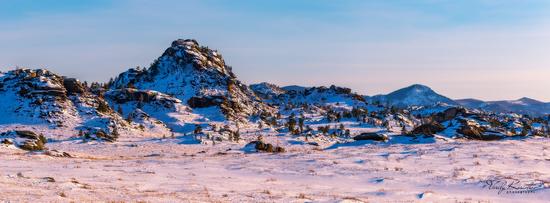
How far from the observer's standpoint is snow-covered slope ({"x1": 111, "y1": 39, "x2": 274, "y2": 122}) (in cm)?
10531

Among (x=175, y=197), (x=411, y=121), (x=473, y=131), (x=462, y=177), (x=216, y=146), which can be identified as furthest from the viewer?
(x=411, y=121)

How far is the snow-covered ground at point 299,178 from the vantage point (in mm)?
22922

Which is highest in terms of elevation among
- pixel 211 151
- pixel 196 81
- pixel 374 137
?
pixel 196 81

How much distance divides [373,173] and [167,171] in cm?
1567

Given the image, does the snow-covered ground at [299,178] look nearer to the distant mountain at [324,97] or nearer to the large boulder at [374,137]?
the large boulder at [374,137]

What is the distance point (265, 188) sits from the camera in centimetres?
2780

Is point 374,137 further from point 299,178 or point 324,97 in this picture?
point 324,97

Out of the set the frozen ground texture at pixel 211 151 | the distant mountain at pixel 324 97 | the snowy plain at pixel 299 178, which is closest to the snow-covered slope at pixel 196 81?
the frozen ground texture at pixel 211 151

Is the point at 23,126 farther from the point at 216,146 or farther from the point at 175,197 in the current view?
the point at 175,197

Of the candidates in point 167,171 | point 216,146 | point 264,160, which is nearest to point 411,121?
point 216,146

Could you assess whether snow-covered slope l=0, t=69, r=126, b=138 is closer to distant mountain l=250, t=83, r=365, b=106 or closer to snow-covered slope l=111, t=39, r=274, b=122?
snow-covered slope l=111, t=39, r=274, b=122

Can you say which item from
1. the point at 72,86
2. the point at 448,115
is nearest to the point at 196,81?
the point at 72,86

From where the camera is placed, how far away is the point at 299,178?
1332 inches

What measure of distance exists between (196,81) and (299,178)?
8677 centimetres
